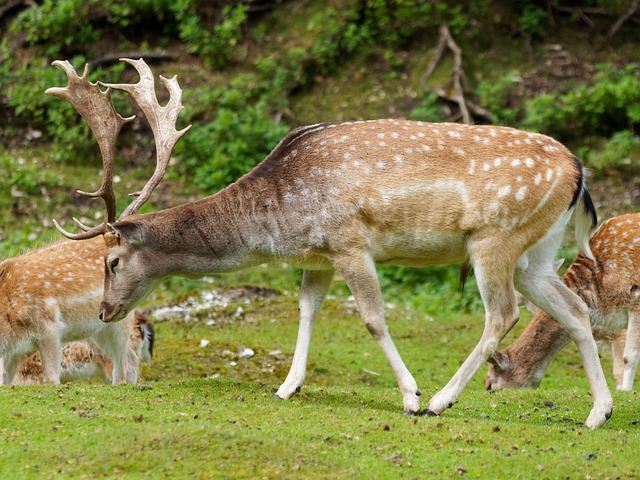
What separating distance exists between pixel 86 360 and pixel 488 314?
16.2ft

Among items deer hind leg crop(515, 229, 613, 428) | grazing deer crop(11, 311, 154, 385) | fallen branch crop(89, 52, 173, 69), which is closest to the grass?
deer hind leg crop(515, 229, 613, 428)

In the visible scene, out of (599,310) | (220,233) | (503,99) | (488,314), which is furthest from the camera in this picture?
(503,99)

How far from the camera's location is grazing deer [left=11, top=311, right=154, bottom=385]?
1039cm

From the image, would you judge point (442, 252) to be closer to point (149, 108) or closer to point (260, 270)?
point (149, 108)

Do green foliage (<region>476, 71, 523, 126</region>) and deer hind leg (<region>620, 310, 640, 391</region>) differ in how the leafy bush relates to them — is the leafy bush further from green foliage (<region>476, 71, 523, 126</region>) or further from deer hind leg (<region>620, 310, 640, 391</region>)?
deer hind leg (<region>620, 310, 640, 391</region>)

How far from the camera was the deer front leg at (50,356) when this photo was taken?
9.35 metres

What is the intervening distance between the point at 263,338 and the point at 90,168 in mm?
7186

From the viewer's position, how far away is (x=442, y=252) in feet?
25.1

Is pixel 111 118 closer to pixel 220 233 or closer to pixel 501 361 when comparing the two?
pixel 220 233

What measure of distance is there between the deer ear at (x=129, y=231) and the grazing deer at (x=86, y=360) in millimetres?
2599

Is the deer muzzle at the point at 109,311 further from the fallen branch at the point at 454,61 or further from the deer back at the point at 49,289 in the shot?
the fallen branch at the point at 454,61

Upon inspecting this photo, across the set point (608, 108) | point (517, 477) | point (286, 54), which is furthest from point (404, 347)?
point (286, 54)

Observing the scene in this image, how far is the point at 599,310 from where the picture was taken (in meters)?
10.5

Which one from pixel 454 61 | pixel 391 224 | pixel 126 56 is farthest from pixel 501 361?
pixel 126 56
